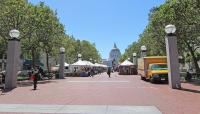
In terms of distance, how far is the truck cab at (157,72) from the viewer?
30.4m

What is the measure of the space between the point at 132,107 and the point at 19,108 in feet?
14.2

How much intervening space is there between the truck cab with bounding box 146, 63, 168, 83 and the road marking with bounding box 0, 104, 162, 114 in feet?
55.1

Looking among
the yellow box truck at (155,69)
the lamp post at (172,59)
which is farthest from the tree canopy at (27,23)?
the lamp post at (172,59)

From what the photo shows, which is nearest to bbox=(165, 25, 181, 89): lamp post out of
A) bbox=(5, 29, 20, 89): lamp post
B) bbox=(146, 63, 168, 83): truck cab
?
bbox=(146, 63, 168, 83): truck cab

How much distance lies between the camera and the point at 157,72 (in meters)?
30.7

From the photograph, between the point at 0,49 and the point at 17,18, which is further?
the point at 0,49

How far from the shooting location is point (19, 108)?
13664 millimetres

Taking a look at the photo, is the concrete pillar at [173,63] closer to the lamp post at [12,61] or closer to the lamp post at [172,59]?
the lamp post at [172,59]

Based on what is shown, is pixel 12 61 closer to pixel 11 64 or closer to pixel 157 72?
pixel 11 64

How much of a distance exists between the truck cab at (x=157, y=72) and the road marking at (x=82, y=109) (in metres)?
16.8

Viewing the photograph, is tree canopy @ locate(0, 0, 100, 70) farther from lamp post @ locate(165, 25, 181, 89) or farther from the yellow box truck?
Answer: lamp post @ locate(165, 25, 181, 89)

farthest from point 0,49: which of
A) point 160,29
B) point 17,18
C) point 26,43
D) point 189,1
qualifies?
point 189,1

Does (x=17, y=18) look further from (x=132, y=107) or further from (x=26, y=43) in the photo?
(x=132, y=107)

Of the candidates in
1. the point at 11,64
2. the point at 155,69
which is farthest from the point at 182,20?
the point at 11,64
